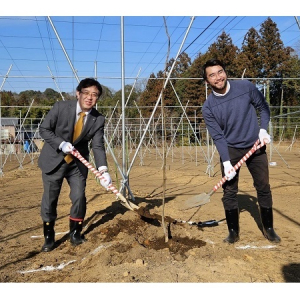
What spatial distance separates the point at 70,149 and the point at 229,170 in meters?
1.44

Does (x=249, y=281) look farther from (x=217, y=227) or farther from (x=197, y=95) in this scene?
(x=197, y=95)

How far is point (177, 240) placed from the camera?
10.6 ft

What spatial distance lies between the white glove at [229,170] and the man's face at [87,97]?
1.35 meters

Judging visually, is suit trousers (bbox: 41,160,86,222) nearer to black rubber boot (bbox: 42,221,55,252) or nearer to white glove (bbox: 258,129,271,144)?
black rubber boot (bbox: 42,221,55,252)

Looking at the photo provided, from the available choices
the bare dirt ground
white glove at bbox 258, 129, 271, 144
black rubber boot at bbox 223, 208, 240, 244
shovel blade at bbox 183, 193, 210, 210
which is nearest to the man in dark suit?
the bare dirt ground

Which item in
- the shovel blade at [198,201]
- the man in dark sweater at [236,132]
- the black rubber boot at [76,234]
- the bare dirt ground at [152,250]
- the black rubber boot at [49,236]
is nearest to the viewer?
the bare dirt ground at [152,250]

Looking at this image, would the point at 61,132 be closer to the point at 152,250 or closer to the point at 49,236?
the point at 49,236

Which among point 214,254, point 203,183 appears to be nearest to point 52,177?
point 214,254

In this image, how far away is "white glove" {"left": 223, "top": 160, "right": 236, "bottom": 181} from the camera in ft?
10.4

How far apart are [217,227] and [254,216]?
71 centimetres

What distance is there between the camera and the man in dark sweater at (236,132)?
127 inches

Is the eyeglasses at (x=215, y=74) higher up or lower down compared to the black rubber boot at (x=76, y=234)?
higher up

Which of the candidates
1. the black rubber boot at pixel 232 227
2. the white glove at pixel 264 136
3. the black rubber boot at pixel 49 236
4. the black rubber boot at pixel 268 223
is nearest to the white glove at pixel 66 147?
the black rubber boot at pixel 49 236

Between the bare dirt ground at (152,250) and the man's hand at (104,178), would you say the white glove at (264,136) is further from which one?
the man's hand at (104,178)
